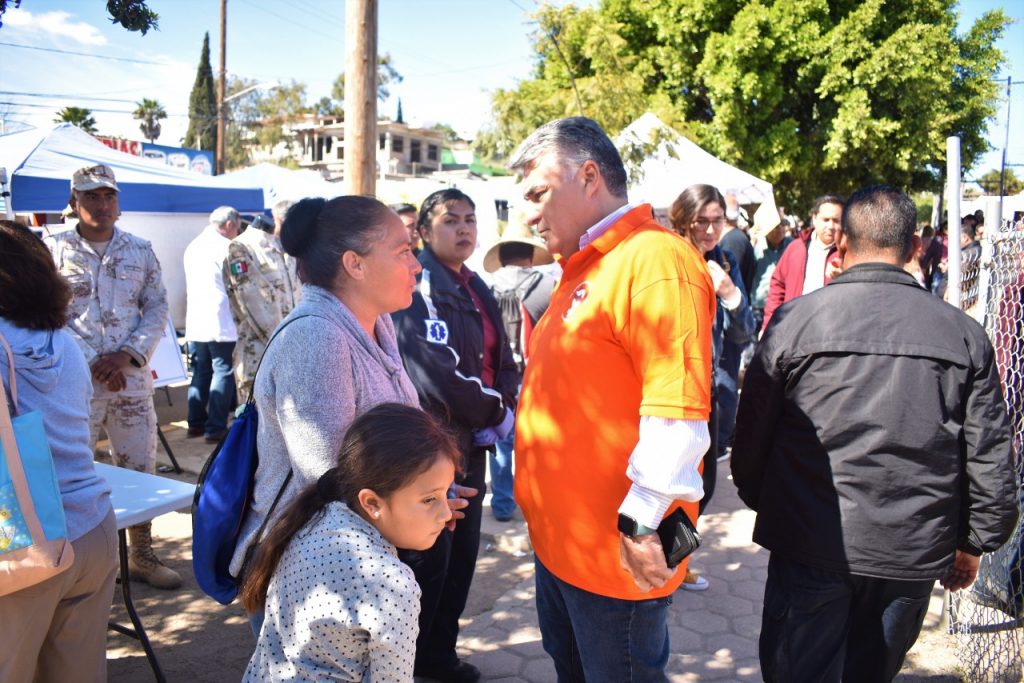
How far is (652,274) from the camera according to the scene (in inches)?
70.4

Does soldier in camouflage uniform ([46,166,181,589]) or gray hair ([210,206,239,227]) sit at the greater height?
gray hair ([210,206,239,227])

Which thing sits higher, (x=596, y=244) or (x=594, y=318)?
(x=596, y=244)

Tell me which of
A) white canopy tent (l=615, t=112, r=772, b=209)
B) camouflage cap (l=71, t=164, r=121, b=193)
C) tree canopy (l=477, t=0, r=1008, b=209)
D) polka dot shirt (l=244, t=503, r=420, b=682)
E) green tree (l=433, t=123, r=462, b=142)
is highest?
green tree (l=433, t=123, r=462, b=142)

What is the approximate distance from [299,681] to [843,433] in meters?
1.58

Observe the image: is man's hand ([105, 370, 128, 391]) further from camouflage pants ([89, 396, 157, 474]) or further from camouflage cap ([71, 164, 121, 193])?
camouflage cap ([71, 164, 121, 193])

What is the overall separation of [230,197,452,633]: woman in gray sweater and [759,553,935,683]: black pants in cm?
134

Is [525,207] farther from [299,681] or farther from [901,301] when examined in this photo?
[299,681]

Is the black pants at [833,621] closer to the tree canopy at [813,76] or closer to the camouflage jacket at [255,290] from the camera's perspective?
the camouflage jacket at [255,290]

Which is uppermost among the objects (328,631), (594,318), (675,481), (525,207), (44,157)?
(44,157)

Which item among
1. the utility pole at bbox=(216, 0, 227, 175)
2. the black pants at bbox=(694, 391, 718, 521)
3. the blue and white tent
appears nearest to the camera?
the black pants at bbox=(694, 391, 718, 521)

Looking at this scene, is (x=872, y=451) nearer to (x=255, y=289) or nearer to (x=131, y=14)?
(x=131, y=14)

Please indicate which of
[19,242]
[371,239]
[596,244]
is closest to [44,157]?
[19,242]

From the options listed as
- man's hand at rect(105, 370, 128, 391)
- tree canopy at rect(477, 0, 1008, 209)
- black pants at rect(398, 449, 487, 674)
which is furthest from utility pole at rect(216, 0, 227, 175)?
black pants at rect(398, 449, 487, 674)

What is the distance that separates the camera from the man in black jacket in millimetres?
2061
